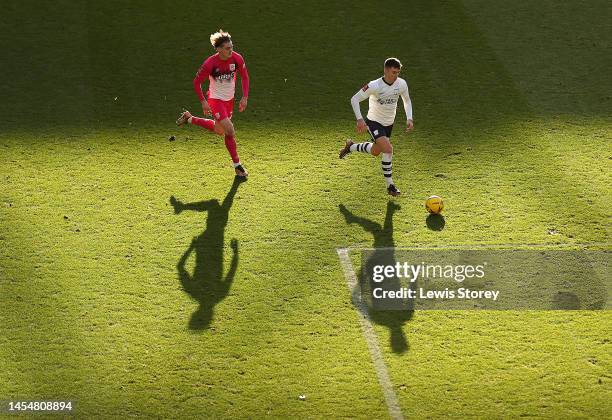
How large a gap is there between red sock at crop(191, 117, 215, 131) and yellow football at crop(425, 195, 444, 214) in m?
3.28

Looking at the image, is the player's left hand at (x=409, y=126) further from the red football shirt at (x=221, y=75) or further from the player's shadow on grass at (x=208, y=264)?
the player's shadow on grass at (x=208, y=264)

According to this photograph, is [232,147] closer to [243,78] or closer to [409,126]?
[243,78]

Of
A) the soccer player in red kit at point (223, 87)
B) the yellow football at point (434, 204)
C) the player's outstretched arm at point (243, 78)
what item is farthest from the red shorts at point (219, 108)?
the yellow football at point (434, 204)

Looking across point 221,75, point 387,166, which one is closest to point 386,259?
point 387,166

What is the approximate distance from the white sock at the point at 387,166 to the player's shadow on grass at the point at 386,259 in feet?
1.09

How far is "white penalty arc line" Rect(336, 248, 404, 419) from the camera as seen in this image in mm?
10047

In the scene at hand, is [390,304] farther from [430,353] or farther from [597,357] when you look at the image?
[597,357]

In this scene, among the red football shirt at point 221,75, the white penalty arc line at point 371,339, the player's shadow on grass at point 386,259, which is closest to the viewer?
the white penalty arc line at point 371,339

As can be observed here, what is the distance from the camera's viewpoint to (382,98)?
13.3 m

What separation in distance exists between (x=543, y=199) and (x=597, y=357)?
3.37 m

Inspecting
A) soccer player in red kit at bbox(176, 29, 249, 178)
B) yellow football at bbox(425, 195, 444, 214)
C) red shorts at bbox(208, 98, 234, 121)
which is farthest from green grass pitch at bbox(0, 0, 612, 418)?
red shorts at bbox(208, 98, 234, 121)

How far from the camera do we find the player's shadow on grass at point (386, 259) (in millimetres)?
11031

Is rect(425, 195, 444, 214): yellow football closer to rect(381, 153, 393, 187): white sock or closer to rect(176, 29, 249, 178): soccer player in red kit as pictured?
rect(381, 153, 393, 187): white sock

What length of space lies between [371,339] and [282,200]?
3167 millimetres
